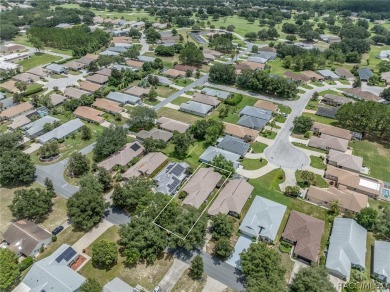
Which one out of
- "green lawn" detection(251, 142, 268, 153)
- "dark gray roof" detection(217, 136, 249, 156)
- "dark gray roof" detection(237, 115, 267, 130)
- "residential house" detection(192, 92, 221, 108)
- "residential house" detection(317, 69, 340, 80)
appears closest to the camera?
"dark gray roof" detection(217, 136, 249, 156)

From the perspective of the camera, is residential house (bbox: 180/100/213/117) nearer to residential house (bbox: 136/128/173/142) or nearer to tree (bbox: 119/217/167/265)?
residential house (bbox: 136/128/173/142)

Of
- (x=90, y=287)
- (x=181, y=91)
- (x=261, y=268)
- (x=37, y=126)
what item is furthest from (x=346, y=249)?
(x=37, y=126)

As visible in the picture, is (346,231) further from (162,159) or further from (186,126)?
(186,126)

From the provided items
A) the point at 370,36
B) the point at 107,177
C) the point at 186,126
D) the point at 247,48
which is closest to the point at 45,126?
the point at 107,177

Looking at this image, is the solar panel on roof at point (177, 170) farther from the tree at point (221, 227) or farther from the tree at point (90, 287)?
the tree at point (90, 287)

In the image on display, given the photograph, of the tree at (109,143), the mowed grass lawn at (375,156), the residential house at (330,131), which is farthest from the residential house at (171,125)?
the mowed grass lawn at (375,156)

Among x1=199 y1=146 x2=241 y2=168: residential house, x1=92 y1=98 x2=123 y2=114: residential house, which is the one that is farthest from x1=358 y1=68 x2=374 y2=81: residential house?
x1=92 y1=98 x2=123 y2=114: residential house

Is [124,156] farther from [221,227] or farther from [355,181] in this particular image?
[355,181]
